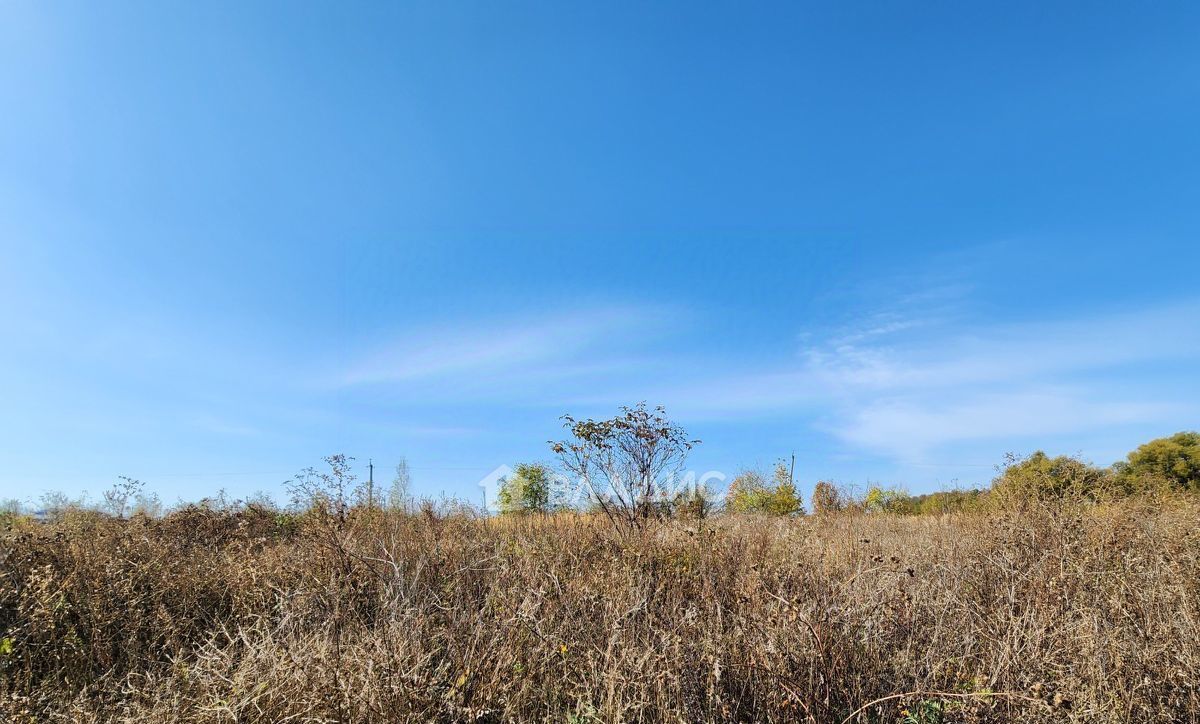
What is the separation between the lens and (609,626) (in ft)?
12.8

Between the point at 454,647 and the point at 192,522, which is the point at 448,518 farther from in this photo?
the point at 454,647

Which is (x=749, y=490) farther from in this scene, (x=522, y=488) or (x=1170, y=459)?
(x=1170, y=459)

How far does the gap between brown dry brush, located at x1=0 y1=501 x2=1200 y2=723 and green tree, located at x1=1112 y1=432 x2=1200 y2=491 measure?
1361 centimetres

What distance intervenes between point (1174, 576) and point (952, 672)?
3734mm

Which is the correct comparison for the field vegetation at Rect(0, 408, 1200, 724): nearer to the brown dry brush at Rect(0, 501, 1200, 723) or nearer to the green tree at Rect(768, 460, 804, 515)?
the brown dry brush at Rect(0, 501, 1200, 723)

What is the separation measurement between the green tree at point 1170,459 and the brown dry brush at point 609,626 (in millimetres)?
13608

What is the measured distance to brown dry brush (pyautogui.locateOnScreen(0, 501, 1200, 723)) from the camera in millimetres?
3127

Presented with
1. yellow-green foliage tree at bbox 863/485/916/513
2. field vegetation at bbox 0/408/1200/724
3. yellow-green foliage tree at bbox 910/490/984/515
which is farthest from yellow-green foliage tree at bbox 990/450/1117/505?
yellow-green foliage tree at bbox 863/485/916/513

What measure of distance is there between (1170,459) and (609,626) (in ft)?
71.6

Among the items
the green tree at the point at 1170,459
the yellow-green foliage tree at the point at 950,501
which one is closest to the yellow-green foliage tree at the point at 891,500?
the yellow-green foliage tree at the point at 950,501

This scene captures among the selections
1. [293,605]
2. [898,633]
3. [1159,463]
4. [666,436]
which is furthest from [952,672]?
[1159,463]

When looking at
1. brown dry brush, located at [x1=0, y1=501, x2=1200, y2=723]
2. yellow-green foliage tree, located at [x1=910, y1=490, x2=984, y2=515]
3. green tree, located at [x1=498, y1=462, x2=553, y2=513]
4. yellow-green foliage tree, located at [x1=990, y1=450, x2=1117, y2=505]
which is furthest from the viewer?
green tree, located at [x1=498, y1=462, x2=553, y2=513]

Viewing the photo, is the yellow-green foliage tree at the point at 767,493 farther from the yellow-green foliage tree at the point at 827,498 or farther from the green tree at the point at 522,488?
the green tree at the point at 522,488

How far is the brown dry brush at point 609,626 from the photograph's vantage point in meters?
3.13
